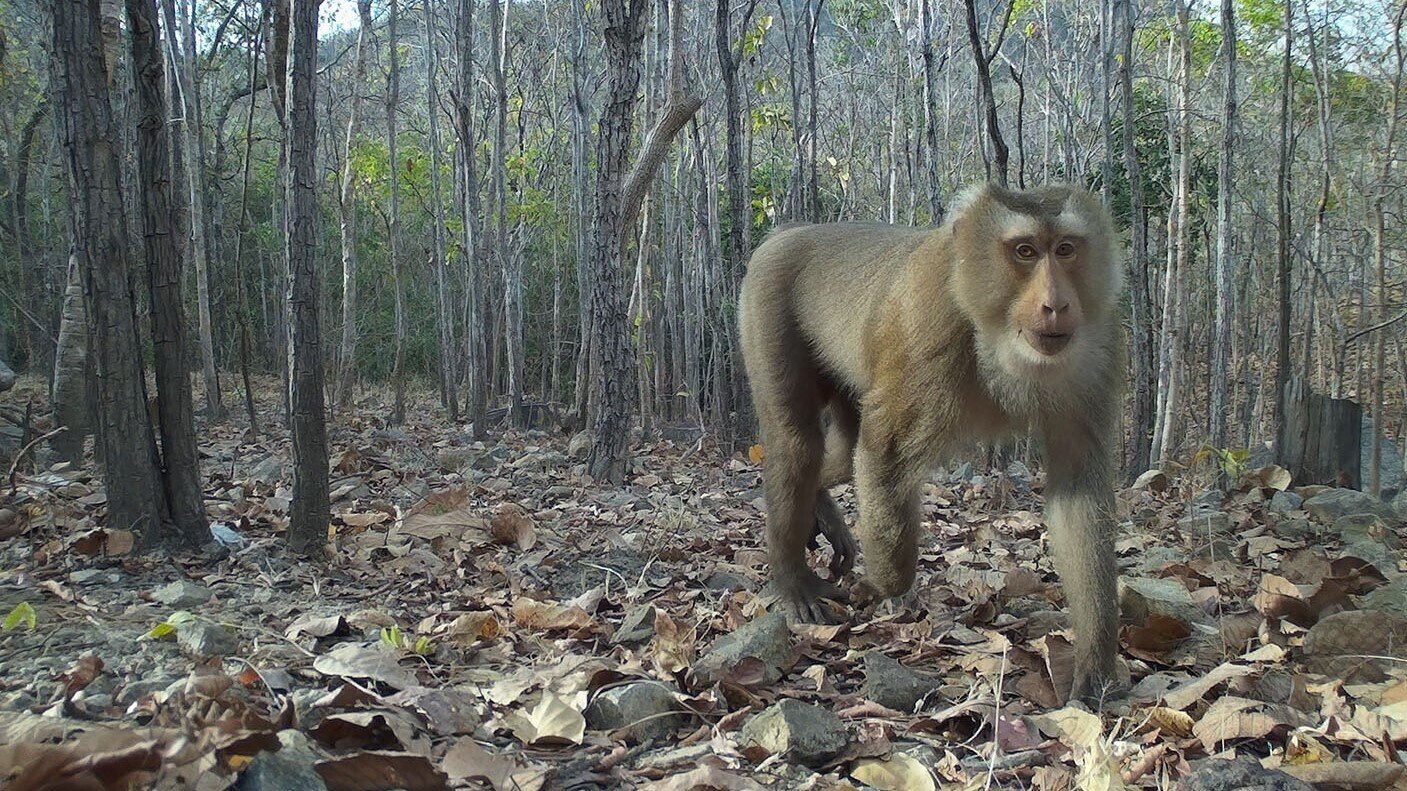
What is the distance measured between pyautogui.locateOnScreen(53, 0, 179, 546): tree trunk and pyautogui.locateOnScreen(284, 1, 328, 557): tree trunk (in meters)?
0.62

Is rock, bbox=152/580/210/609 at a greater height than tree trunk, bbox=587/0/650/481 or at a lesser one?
lesser

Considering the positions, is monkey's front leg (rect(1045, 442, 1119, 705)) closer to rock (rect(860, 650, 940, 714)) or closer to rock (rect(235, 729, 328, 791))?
rock (rect(860, 650, 940, 714))

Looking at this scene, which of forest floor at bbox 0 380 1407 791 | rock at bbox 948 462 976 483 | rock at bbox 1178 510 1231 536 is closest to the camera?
forest floor at bbox 0 380 1407 791

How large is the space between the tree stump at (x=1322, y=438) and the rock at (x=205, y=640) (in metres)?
7.03

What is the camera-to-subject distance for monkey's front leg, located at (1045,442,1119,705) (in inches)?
136

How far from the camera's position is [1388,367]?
16250 mm

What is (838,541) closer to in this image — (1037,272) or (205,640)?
(1037,272)

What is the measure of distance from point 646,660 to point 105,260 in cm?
290

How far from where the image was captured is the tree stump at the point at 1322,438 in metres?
7.13

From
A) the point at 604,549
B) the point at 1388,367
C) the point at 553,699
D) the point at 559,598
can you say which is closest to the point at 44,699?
the point at 553,699

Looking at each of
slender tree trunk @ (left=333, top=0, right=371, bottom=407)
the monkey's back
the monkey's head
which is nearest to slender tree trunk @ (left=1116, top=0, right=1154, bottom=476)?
the monkey's back

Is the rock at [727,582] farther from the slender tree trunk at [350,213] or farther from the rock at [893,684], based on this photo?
the slender tree trunk at [350,213]

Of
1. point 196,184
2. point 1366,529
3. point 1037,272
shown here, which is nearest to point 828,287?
point 1037,272

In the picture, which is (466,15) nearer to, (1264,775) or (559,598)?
(559,598)
